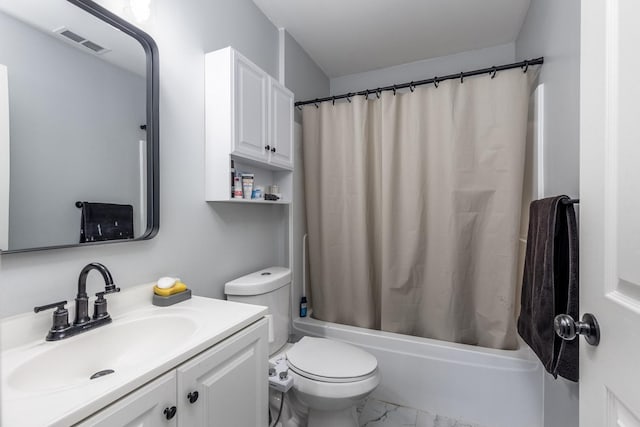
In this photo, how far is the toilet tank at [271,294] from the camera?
146 cm

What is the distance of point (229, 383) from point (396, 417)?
4.09ft

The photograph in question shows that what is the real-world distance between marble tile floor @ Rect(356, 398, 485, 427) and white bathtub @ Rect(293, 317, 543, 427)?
0.09ft

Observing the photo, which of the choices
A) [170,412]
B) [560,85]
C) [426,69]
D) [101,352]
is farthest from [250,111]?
[426,69]

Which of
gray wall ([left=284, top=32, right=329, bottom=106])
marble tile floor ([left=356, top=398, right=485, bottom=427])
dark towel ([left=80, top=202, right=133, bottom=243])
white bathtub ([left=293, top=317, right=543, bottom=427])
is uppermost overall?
Answer: gray wall ([left=284, top=32, right=329, bottom=106])

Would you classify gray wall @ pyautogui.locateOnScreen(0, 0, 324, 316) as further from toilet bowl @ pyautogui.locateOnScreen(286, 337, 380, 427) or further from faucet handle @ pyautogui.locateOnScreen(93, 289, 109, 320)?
toilet bowl @ pyautogui.locateOnScreen(286, 337, 380, 427)

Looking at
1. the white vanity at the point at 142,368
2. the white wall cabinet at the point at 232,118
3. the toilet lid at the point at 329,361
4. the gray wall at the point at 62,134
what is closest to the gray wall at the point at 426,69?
the white wall cabinet at the point at 232,118

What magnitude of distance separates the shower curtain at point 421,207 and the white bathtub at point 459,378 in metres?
0.16

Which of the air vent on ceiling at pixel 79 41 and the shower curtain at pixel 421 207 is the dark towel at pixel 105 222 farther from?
the shower curtain at pixel 421 207

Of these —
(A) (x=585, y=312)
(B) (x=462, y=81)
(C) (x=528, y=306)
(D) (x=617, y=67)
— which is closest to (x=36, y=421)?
(A) (x=585, y=312)

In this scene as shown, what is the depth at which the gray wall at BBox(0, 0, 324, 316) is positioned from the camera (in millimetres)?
864

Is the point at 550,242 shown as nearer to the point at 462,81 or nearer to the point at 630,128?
the point at 630,128

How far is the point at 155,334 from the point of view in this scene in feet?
3.26

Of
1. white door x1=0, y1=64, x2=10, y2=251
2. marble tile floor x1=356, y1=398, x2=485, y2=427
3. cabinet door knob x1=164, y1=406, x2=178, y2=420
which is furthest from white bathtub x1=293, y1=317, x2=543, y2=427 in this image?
white door x1=0, y1=64, x2=10, y2=251

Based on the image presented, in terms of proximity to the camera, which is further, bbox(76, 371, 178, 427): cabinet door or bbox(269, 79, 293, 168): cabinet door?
bbox(269, 79, 293, 168): cabinet door
